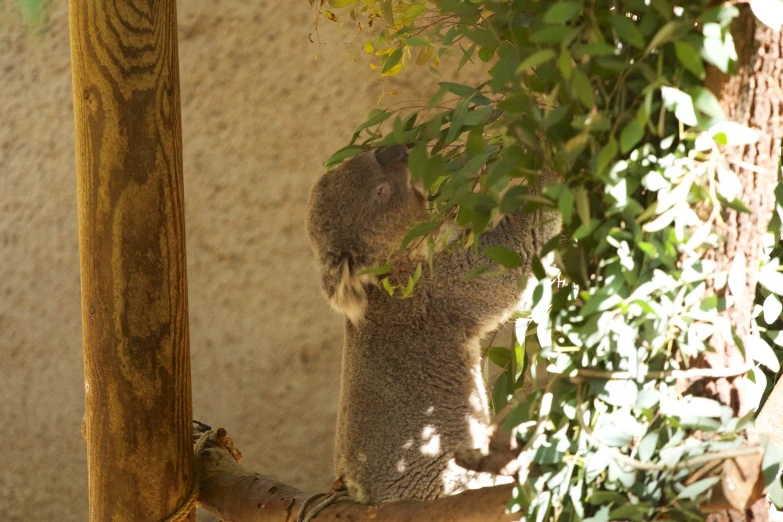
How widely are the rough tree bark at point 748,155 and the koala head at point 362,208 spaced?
134cm

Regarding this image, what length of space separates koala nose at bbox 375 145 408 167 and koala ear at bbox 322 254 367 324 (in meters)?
0.29

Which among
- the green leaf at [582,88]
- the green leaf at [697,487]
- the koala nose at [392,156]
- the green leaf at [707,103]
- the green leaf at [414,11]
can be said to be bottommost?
the green leaf at [697,487]

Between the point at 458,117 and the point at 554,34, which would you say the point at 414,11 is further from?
the point at 554,34

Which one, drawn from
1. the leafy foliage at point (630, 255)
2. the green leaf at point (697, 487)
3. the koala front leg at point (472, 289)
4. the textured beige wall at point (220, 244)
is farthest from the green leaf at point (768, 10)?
the textured beige wall at point (220, 244)

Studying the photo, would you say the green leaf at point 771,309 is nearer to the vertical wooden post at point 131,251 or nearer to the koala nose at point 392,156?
the koala nose at point 392,156

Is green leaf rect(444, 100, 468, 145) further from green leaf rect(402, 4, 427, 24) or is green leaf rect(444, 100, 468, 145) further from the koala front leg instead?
the koala front leg

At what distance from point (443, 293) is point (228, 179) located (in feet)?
7.15

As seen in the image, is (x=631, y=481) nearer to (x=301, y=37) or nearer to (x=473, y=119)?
(x=473, y=119)

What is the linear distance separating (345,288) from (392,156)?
41 centimetres

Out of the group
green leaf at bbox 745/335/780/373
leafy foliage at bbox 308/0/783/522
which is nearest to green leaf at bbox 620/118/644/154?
leafy foliage at bbox 308/0/783/522

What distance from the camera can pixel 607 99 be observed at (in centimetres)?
96

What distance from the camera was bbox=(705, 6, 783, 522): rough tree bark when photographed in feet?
3.15

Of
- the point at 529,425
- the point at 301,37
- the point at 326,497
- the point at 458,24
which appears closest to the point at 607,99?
the point at 529,425

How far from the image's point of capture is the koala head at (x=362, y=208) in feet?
7.55
